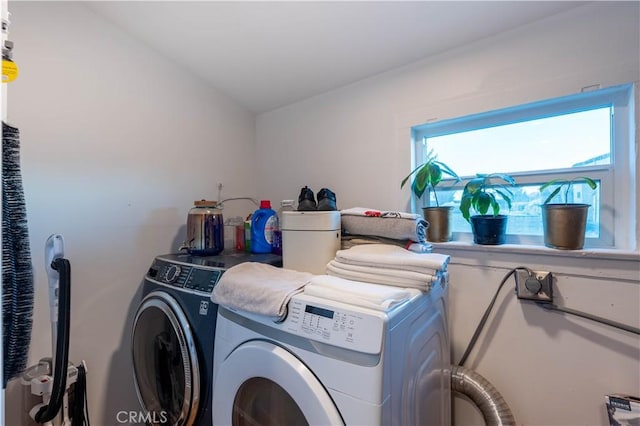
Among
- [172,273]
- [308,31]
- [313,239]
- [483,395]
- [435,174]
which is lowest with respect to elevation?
[483,395]

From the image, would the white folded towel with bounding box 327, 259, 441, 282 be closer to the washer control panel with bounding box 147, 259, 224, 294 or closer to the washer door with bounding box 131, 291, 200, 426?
the washer control panel with bounding box 147, 259, 224, 294

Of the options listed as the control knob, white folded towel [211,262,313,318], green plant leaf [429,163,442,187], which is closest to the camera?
white folded towel [211,262,313,318]

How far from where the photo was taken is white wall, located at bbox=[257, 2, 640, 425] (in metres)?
0.96

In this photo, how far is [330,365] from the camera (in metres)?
0.68

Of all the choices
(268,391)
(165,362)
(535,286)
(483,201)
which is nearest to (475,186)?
(483,201)

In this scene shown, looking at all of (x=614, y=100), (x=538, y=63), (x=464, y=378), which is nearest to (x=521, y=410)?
(x=464, y=378)

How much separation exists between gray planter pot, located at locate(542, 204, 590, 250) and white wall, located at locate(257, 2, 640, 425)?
0.04 meters

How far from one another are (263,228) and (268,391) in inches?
28.1

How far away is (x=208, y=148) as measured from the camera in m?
1.73

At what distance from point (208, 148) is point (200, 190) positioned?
0.85ft

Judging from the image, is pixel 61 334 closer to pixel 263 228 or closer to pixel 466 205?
pixel 263 228

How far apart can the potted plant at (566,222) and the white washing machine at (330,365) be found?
0.45 m

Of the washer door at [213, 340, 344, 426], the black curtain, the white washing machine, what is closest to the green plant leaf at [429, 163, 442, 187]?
the white washing machine

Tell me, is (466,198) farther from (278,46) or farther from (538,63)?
(278,46)
